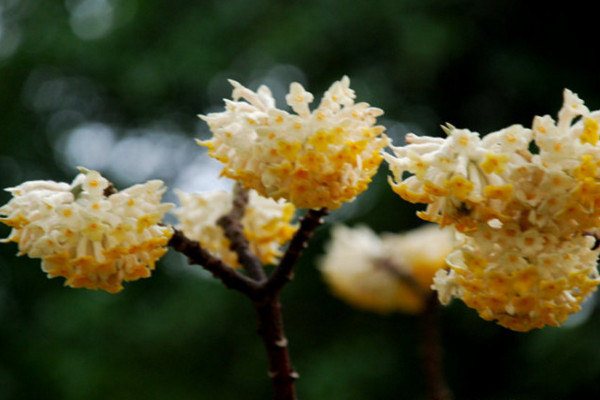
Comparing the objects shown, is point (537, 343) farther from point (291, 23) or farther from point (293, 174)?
point (291, 23)

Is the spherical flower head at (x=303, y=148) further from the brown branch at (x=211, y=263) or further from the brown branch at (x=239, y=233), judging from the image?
the brown branch at (x=239, y=233)

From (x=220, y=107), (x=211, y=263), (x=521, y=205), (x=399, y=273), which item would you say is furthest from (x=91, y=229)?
(x=220, y=107)

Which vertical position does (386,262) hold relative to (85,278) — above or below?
above

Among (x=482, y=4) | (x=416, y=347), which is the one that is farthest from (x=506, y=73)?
(x=416, y=347)

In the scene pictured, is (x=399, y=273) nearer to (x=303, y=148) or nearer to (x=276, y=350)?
(x=276, y=350)

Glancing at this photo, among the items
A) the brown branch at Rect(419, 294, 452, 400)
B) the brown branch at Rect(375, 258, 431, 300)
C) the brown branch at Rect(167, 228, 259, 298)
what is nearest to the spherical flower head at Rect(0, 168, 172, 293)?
the brown branch at Rect(167, 228, 259, 298)

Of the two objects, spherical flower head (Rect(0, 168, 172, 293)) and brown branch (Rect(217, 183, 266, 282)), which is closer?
spherical flower head (Rect(0, 168, 172, 293))

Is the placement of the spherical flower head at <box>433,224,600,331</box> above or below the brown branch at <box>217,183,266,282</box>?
below

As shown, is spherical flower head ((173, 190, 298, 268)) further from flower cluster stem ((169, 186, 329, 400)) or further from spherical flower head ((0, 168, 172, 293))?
spherical flower head ((0, 168, 172, 293))
